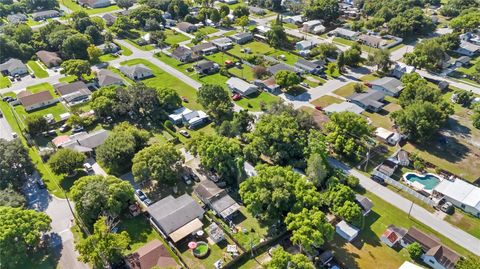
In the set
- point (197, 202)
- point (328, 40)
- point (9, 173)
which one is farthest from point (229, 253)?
point (328, 40)

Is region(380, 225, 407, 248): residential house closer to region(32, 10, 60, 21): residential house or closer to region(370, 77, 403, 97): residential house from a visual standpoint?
region(370, 77, 403, 97): residential house

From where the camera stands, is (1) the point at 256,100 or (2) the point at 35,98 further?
(1) the point at 256,100

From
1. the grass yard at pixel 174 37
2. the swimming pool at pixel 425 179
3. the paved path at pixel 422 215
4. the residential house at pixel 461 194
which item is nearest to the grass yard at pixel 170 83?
the grass yard at pixel 174 37

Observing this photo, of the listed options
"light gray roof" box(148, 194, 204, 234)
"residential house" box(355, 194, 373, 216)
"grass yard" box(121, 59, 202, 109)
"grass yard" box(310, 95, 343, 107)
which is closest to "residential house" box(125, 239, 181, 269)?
"light gray roof" box(148, 194, 204, 234)

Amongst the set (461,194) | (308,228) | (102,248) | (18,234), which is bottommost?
(461,194)

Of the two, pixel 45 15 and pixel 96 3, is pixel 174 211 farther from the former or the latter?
pixel 96 3

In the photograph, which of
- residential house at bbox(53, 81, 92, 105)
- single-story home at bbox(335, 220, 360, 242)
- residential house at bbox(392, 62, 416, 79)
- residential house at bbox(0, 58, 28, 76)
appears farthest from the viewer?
residential house at bbox(0, 58, 28, 76)

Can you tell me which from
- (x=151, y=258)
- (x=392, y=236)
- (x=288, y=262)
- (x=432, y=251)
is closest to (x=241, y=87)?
(x=392, y=236)
